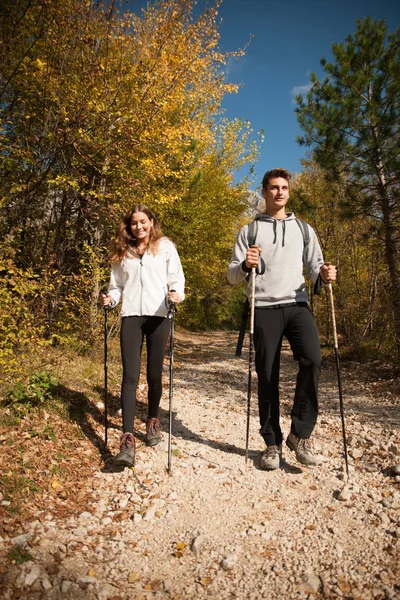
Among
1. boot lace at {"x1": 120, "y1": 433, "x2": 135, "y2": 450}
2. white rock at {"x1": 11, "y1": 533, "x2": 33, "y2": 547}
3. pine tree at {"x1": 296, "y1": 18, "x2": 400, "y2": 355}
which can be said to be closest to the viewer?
white rock at {"x1": 11, "y1": 533, "x2": 33, "y2": 547}

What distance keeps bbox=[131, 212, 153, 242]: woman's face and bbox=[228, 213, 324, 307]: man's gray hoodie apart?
102 centimetres

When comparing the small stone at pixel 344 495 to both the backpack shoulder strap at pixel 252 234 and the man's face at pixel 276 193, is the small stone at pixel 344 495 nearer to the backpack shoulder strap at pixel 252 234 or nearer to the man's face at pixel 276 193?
the backpack shoulder strap at pixel 252 234

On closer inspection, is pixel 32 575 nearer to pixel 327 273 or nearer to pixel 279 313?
pixel 279 313

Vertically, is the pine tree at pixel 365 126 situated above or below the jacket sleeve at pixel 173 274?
above

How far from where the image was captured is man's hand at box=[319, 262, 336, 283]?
3.51 m

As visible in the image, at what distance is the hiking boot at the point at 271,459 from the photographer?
351cm

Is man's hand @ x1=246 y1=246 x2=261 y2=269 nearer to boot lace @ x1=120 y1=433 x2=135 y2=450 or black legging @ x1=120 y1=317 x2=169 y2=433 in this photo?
black legging @ x1=120 y1=317 x2=169 y2=433

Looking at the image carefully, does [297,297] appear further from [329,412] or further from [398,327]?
[398,327]

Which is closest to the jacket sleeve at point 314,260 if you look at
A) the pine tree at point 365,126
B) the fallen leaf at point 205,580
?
the fallen leaf at point 205,580

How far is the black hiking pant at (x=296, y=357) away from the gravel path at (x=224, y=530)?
49 centimetres

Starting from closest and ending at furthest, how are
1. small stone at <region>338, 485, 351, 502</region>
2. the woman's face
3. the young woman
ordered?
small stone at <region>338, 485, 351, 502</region>, the young woman, the woman's face

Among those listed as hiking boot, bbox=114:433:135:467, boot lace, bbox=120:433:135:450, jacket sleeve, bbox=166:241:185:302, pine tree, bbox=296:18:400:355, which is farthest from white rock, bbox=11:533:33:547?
pine tree, bbox=296:18:400:355

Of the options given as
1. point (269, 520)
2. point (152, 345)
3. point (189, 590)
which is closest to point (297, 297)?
point (152, 345)

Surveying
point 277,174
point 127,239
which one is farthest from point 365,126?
point 127,239
